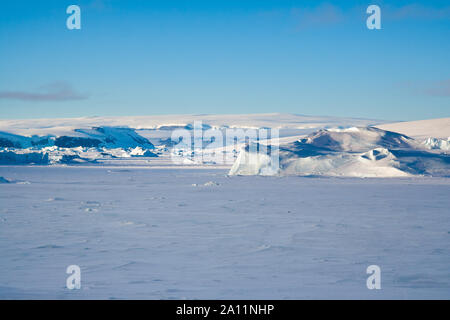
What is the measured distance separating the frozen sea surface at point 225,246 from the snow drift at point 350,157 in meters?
6.40

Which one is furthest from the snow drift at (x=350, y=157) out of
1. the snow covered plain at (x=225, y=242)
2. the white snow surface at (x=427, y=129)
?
the white snow surface at (x=427, y=129)

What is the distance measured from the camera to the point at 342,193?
12.3 metres

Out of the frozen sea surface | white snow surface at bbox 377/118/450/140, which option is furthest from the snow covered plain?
white snow surface at bbox 377/118/450/140

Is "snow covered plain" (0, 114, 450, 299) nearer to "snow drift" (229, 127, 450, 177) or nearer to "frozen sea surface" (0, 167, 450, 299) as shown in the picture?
"frozen sea surface" (0, 167, 450, 299)

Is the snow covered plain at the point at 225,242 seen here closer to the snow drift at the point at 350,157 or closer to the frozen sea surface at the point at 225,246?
the frozen sea surface at the point at 225,246

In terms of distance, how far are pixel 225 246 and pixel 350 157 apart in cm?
1343

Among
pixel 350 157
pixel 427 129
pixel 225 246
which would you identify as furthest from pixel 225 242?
pixel 427 129

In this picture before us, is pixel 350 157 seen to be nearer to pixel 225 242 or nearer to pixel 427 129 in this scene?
pixel 225 242

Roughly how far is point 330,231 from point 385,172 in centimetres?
1113

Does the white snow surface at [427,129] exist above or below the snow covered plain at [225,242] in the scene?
above

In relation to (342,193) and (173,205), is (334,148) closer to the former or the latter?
(342,193)

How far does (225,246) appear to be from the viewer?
5988 millimetres

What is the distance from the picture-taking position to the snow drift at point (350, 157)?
1759cm
